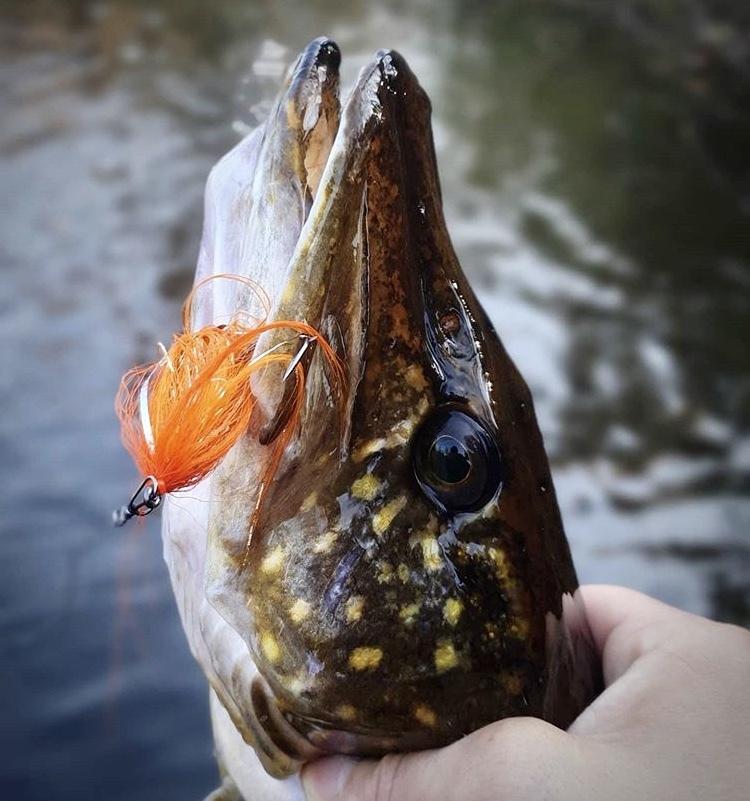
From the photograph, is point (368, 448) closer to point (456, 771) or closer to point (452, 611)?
point (452, 611)

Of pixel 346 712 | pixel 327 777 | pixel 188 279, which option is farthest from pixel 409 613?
pixel 188 279

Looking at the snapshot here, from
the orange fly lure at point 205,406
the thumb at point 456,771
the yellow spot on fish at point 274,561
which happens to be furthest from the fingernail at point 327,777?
the orange fly lure at point 205,406

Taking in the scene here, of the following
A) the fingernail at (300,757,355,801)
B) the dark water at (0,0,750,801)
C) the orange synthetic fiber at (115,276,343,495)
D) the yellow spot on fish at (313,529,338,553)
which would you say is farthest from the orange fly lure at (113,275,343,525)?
the dark water at (0,0,750,801)

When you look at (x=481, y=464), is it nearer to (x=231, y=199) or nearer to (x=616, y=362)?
(x=231, y=199)

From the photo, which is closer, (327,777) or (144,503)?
(144,503)

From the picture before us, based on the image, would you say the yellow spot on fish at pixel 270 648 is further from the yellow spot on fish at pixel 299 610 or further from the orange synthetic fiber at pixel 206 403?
the orange synthetic fiber at pixel 206 403

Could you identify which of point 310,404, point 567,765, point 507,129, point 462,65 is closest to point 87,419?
point 310,404

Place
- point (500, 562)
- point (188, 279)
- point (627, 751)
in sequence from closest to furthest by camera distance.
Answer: point (627, 751), point (500, 562), point (188, 279)
